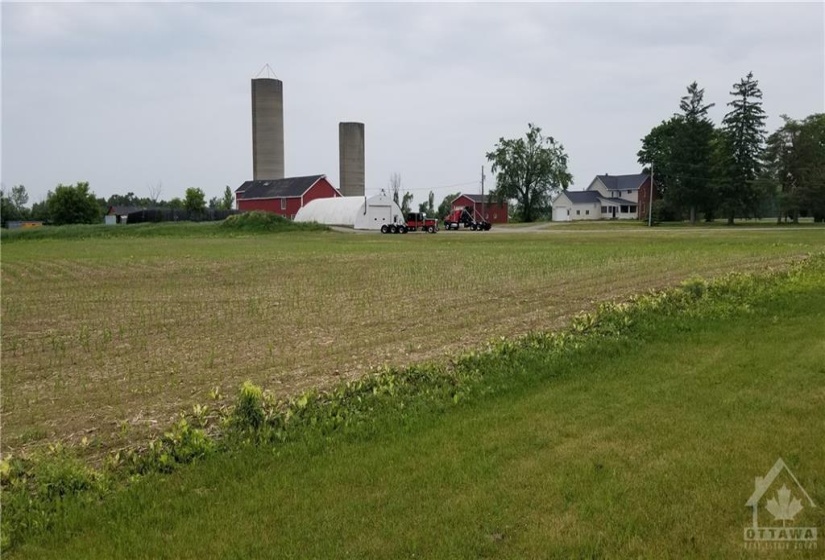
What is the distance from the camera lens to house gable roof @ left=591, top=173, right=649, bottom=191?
97.6 metres

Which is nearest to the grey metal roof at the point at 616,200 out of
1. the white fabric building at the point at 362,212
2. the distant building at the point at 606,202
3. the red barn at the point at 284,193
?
the distant building at the point at 606,202

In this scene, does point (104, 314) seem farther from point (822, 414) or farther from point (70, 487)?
point (822, 414)

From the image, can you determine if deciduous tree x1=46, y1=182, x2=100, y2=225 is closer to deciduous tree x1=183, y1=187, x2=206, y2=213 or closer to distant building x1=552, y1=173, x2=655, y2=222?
deciduous tree x1=183, y1=187, x2=206, y2=213

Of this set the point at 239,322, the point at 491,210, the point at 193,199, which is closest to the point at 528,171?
the point at 491,210

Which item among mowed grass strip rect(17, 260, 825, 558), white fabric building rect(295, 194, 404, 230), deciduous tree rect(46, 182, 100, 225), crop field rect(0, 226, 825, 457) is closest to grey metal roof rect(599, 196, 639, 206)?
white fabric building rect(295, 194, 404, 230)

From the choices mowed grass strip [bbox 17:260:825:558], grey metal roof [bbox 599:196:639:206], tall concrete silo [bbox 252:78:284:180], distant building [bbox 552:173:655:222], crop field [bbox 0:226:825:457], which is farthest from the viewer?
grey metal roof [bbox 599:196:639:206]

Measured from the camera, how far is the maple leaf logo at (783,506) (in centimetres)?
425

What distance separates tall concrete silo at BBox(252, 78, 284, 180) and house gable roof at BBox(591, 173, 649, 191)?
47464mm

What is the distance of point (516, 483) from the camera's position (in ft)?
16.0

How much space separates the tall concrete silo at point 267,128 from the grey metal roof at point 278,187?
218 centimetres

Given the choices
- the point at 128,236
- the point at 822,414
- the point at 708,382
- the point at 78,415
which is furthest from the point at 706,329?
the point at 128,236

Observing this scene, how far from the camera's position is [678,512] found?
14.2 ft

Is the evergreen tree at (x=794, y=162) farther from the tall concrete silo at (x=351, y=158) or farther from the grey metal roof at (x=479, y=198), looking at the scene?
the tall concrete silo at (x=351, y=158)

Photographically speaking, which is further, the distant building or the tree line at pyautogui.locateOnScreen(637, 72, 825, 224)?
the distant building
